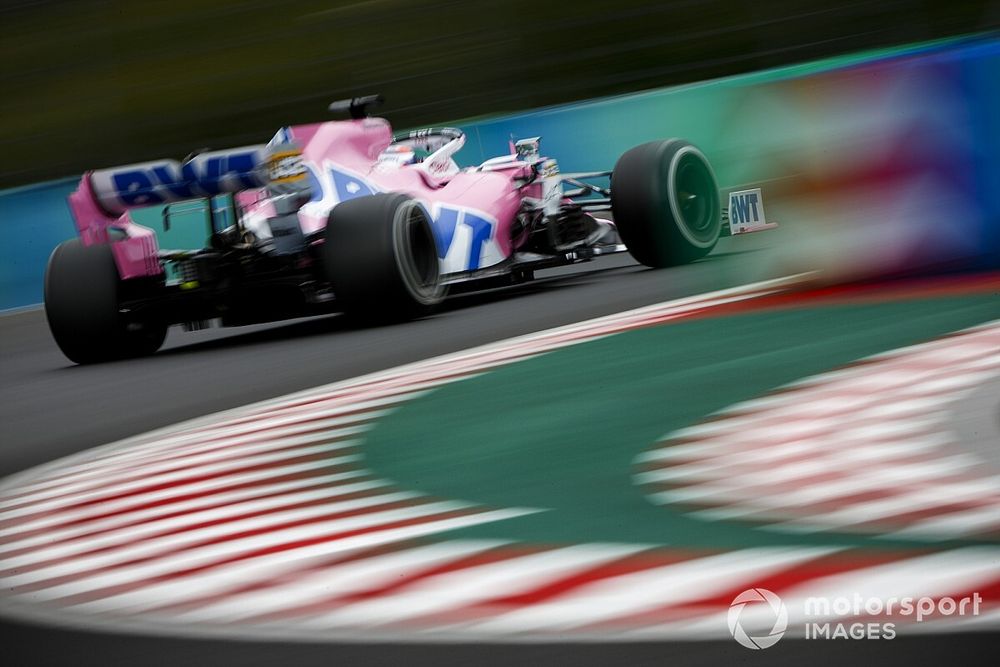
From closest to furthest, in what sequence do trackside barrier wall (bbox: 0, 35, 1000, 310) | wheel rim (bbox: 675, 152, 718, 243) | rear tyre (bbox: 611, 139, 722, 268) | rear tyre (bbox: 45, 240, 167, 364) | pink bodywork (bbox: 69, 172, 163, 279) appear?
1. trackside barrier wall (bbox: 0, 35, 1000, 310)
2. pink bodywork (bbox: 69, 172, 163, 279)
3. rear tyre (bbox: 45, 240, 167, 364)
4. rear tyre (bbox: 611, 139, 722, 268)
5. wheel rim (bbox: 675, 152, 718, 243)

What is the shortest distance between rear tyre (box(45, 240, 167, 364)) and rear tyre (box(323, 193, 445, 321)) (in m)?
1.37

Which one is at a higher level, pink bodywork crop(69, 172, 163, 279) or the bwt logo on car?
the bwt logo on car

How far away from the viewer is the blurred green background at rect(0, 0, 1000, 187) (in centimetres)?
1798

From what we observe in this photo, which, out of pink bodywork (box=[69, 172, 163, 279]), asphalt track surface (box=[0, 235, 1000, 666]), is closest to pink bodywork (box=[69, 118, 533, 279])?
pink bodywork (box=[69, 172, 163, 279])

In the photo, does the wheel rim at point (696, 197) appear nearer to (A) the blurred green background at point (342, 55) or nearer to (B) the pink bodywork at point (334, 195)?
(B) the pink bodywork at point (334, 195)

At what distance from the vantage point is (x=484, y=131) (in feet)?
40.7

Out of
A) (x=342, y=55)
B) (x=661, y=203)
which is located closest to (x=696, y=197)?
(x=661, y=203)

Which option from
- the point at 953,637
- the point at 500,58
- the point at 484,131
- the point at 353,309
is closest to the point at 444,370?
the point at 353,309

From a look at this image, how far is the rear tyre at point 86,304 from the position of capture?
9016mm

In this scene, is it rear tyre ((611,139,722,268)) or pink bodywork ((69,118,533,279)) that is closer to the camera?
pink bodywork ((69,118,533,279))

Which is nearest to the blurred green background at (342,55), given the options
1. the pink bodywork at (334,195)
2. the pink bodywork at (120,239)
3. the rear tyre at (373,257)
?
the pink bodywork at (334,195)

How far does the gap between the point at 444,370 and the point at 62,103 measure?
52.0 feet

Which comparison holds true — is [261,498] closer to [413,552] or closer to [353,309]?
[413,552]

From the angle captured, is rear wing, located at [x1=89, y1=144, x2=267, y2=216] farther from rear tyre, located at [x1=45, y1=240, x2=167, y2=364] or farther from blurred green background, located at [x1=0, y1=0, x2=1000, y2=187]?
blurred green background, located at [x1=0, y1=0, x2=1000, y2=187]
